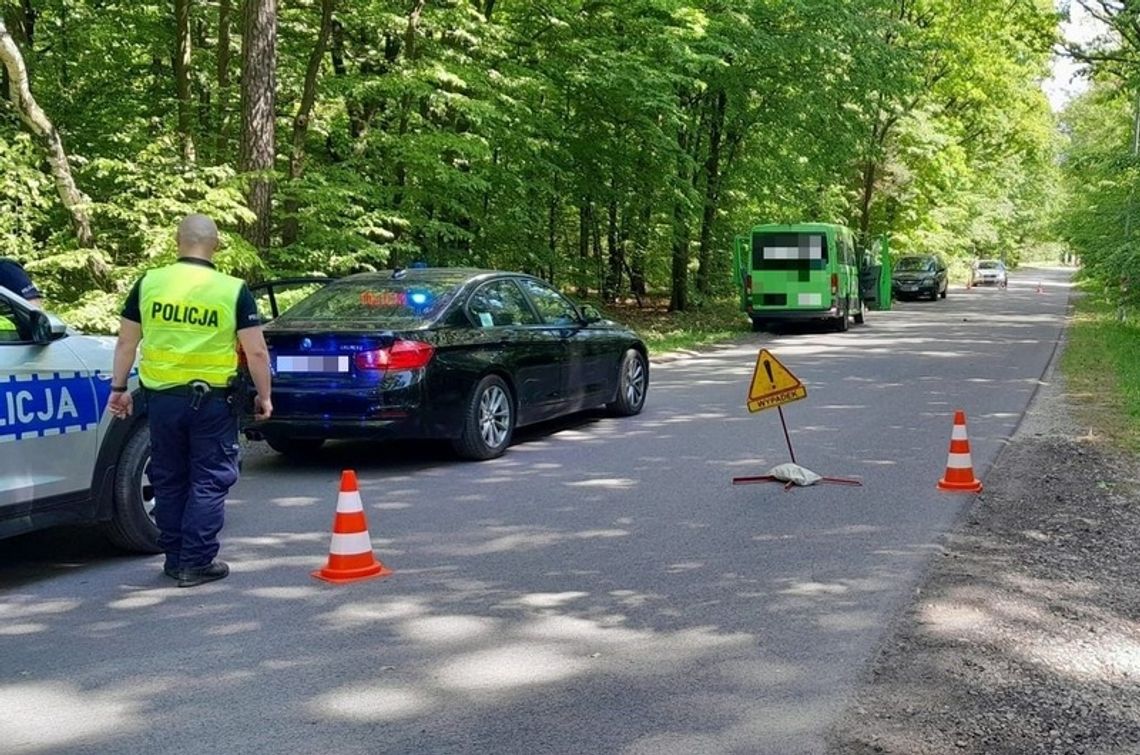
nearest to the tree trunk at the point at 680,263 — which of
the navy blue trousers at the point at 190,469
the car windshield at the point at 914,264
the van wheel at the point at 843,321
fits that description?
the van wheel at the point at 843,321

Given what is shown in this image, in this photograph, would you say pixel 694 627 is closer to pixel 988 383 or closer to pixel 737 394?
pixel 737 394

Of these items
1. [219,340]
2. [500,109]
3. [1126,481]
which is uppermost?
[500,109]

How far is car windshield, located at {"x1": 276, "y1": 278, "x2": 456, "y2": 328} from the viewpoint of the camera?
27.4 ft

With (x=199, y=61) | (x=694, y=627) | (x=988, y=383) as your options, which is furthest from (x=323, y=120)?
(x=694, y=627)

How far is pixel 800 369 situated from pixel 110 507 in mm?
11793

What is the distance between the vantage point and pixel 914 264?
41.5m

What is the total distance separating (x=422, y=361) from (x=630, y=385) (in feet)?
12.1

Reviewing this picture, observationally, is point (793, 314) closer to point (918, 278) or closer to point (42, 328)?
point (918, 278)

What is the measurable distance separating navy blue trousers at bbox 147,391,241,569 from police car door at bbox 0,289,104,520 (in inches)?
18.6

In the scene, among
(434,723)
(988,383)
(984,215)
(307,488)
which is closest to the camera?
(434,723)

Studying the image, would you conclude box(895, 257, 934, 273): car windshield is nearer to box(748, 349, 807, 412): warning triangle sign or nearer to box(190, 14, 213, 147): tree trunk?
box(190, 14, 213, 147): tree trunk

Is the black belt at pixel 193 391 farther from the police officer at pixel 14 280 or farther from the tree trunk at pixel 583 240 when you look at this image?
the tree trunk at pixel 583 240

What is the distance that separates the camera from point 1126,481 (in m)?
7.83

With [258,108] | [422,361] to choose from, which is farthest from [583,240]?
[422,361]
